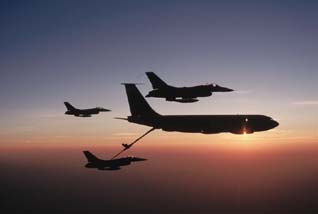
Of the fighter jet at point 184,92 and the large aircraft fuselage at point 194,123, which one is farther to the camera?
the large aircraft fuselage at point 194,123

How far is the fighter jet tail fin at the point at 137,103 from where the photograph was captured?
2267 inches

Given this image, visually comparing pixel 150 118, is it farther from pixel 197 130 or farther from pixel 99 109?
pixel 99 109

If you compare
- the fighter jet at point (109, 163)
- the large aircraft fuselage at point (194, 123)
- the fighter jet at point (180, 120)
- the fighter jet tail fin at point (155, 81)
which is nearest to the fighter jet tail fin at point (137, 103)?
the fighter jet at point (180, 120)

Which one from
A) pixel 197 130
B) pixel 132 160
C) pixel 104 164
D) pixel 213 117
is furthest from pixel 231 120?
pixel 104 164

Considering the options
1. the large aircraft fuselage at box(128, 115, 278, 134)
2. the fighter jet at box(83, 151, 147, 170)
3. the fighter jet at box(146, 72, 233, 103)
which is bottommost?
the fighter jet at box(83, 151, 147, 170)

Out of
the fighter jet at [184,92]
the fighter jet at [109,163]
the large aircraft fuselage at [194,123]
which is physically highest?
the fighter jet at [184,92]

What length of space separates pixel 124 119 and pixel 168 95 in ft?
30.2

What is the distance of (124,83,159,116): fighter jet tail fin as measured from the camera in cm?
5759

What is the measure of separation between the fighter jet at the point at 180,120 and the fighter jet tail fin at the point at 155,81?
31.7ft

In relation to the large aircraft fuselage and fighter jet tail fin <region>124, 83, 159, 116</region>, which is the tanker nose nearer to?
the large aircraft fuselage

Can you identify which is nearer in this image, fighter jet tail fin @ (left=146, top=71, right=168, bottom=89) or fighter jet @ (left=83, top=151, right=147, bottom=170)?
fighter jet tail fin @ (left=146, top=71, right=168, bottom=89)

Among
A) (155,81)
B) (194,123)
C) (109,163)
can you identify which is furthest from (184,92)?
(109,163)

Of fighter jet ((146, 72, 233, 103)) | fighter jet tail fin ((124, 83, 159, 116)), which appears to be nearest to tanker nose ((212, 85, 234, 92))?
fighter jet ((146, 72, 233, 103))

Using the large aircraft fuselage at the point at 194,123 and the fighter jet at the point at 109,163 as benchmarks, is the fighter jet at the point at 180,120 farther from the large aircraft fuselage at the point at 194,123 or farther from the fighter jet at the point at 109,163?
the fighter jet at the point at 109,163
